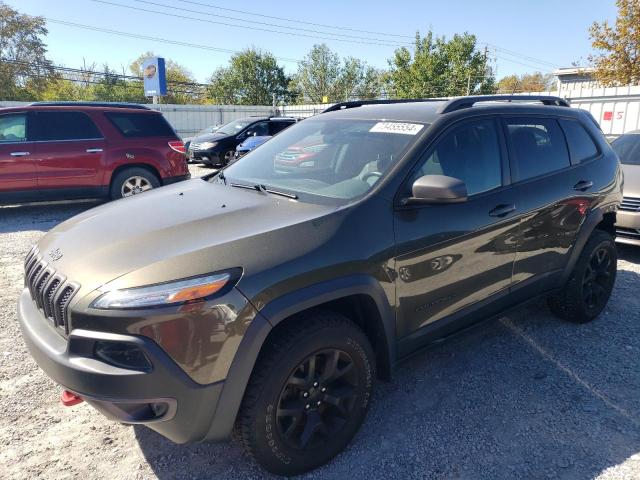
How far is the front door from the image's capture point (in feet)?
8.37

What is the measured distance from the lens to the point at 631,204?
5719 mm

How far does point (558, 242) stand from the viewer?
3.54 metres

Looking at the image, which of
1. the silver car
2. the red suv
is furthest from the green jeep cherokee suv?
the red suv

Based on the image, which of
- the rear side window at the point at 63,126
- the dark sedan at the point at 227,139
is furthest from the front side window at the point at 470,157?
the dark sedan at the point at 227,139

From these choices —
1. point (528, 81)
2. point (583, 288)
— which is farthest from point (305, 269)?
point (528, 81)

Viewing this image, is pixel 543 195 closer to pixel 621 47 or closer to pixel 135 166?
pixel 135 166

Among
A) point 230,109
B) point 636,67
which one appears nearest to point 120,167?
point 230,109

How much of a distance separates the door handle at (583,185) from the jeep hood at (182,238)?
2.29 m

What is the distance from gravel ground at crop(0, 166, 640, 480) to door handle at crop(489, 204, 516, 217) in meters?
0.81

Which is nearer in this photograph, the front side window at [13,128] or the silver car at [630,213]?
the silver car at [630,213]

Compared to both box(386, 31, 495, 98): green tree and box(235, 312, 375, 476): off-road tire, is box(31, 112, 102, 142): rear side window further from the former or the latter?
box(386, 31, 495, 98): green tree

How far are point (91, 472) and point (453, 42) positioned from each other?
126 ft

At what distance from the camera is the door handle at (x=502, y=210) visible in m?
2.98

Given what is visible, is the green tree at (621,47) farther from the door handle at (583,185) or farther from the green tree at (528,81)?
the green tree at (528,81)
